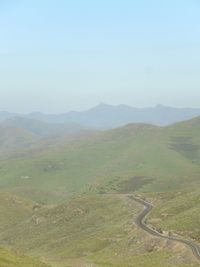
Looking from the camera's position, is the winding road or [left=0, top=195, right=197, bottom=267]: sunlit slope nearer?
[left=0, top=195, right=197, bottom=267]: sunlit slope

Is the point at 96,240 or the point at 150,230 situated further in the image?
the point at 96,240

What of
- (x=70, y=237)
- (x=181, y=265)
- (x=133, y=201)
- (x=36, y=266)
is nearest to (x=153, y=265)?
(x=181, y=265)

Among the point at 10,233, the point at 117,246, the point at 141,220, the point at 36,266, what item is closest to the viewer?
the point at 36,266

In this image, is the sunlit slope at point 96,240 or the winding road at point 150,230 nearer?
the sunlit slope at point 96,240

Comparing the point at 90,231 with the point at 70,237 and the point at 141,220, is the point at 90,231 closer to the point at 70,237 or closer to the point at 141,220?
the point at 70,237

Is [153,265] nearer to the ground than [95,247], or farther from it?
farther from it

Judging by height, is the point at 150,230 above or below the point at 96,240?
above

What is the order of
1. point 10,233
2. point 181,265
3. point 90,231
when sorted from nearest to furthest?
point 181,265
point 90,231
point 10,233

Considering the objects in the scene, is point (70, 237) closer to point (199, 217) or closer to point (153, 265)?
point (199, 217)

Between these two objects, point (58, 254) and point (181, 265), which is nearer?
point (181, 265)

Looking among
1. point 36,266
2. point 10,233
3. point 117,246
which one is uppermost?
point 36,266
